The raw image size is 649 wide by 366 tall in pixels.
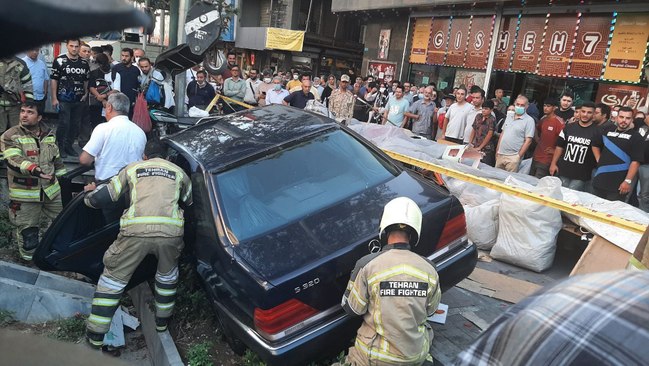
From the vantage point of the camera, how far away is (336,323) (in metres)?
2.87

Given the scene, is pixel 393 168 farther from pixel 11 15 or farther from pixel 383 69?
pixel 383 69

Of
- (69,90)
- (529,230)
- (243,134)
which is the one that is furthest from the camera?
(69,90)

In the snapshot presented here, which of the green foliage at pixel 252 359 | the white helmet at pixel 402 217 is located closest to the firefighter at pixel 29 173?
the green foliage at pixel 252 359

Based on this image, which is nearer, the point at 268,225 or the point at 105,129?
the point at 268,225

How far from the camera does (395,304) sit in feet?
7.80

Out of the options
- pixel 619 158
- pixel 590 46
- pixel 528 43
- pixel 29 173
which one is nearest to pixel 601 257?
pixel 619 158

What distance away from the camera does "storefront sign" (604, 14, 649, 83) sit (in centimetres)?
926

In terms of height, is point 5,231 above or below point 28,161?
below

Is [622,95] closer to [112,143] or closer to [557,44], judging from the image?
[557,44]

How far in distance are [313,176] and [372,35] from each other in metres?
15.5

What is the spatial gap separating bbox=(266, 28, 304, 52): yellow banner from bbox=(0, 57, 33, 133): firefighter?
616 inches

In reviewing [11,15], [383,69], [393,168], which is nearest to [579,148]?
[393,168]

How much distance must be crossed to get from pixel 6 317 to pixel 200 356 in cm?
204

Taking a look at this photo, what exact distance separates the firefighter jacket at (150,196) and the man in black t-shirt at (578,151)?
15.9 ft
